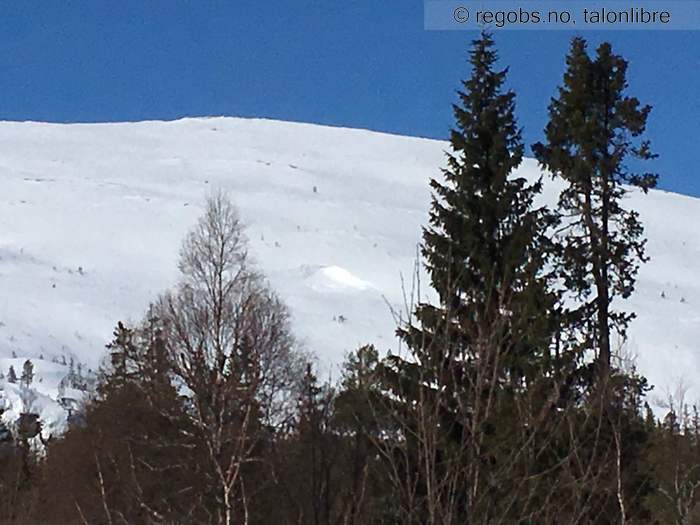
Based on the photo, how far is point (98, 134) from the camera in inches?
5143

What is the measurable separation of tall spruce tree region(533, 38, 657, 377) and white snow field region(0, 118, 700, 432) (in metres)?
44.5

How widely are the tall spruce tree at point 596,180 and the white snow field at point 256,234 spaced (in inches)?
1751

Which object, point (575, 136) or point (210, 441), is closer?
point (210, 441)

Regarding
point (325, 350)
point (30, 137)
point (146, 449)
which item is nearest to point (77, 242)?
point (325, 350)

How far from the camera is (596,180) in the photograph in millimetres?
18234

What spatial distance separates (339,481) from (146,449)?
67.1ft

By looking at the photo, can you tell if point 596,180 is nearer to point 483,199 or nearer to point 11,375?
point 483,199

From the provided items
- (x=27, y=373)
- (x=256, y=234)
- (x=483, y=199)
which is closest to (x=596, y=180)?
(x=483, y=199)

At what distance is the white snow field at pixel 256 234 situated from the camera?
74.4m

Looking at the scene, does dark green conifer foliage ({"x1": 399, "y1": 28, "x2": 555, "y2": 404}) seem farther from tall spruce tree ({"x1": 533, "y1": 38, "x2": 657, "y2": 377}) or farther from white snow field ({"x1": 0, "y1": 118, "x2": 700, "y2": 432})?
Result: white snow field ({"x1": 0, "y1": 118, "x2": 700, "y2": 432})

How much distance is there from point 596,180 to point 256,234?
234ft

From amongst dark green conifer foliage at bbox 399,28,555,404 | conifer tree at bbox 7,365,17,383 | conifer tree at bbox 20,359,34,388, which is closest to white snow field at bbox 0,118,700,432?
conifer tree at bbox 7,365,17,383

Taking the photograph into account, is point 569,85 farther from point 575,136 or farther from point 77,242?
point 77,242

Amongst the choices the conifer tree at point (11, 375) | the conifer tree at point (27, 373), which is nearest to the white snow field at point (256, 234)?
the conifer tree at point (11, 375)
